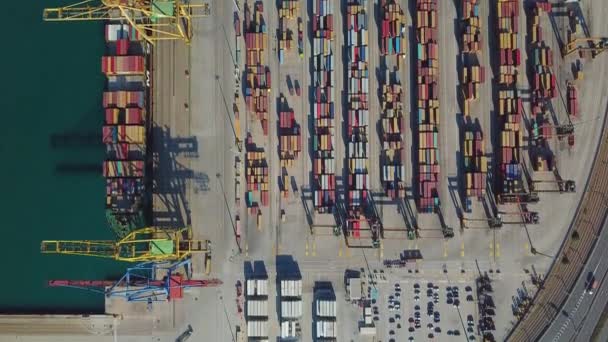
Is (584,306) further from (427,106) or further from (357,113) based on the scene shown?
(357,113)

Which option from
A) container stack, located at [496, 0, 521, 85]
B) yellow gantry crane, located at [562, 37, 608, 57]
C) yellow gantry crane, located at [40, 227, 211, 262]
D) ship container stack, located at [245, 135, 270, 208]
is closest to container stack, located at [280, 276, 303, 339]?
→ ship container stack, located at [245, 135, 270, 208]

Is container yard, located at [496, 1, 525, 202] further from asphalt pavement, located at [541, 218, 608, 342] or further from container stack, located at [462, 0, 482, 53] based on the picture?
asphalt pavement, located at [541, 218, 608, 342]

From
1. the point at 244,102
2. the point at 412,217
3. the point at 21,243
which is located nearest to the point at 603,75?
the point at 412,217

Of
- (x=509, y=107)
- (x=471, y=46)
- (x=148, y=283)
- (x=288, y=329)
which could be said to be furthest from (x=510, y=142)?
(x=148, y=283)

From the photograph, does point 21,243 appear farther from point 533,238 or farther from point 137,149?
point 533,238

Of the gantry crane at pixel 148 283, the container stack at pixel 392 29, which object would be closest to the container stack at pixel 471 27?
the container stack at pixel 392 29
